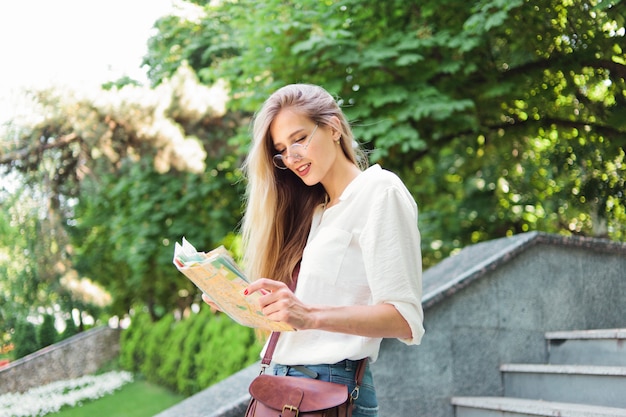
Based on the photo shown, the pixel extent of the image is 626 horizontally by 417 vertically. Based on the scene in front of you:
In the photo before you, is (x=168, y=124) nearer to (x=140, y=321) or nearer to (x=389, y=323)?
(x=140, y=321)

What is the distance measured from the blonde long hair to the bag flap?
0.26m

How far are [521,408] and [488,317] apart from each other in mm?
632

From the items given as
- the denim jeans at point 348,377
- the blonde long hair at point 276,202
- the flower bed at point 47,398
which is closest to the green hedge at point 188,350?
the flower bed at point 47,398

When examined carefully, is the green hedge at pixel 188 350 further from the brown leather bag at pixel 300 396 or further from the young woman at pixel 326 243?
the brown leather bag at pixel 300 396

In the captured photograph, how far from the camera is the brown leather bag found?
1.53m

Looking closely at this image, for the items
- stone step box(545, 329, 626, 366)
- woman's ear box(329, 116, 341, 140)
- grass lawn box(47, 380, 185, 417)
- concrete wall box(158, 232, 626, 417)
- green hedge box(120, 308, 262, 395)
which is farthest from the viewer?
green hedge box(120, 308, 262, 395)

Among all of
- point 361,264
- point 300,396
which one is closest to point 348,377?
point 300,396

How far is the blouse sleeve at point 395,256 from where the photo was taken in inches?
57.0

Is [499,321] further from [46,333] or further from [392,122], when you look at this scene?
[46,333]

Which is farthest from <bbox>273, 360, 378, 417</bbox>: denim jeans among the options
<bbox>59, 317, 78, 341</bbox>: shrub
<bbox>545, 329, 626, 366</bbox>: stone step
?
<bbox>59, 317, 78, 341</bbox>: shrub

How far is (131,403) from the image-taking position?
20.1 feet

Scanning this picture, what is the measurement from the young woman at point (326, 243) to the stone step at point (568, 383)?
1.79 metres

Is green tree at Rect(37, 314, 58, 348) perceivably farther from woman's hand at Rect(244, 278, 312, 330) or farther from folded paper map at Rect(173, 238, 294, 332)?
woman's hand at Rect(244, 278, 312, 330)

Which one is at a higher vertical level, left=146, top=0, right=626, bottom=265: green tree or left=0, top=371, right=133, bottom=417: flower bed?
left=146, top=0, right=626, bottom=265: green tree
